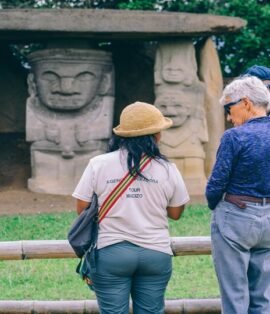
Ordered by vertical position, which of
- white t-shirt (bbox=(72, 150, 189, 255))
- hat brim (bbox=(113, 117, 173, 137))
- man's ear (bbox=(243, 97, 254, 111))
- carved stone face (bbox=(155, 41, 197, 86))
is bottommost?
carved stone face (bbox=(155, 41, 197, 86))

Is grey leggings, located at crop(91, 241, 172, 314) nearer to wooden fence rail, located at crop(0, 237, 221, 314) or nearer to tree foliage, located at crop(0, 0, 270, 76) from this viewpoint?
wooden fence rail, located at crop(0, 237, 221, 314)

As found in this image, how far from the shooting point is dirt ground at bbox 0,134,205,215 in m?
10.6

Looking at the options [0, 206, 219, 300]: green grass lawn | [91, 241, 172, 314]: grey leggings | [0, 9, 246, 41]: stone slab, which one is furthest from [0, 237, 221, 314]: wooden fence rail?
[0, 9, 246, 41]: stone slab

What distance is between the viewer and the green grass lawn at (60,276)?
5.99m

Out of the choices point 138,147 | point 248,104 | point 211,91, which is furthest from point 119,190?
point 211,91

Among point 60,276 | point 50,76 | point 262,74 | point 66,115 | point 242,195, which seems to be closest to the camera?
point 242,195

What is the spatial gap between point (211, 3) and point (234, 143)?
1041cm

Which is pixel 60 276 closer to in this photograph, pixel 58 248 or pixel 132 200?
pixel 58 248

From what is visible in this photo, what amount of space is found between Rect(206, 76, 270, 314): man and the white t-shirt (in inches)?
11.2

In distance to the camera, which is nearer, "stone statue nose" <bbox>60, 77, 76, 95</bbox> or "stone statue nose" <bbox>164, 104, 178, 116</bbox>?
"stone statue nose" <bbox>60, 77, 76, 95</bbox>

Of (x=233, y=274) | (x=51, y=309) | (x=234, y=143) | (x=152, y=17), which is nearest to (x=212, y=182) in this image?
(x=234, y=143)

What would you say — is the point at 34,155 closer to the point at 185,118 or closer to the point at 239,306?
the point at 185,118

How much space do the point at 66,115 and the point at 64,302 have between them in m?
7.00

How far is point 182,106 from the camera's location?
1185 centimetres
